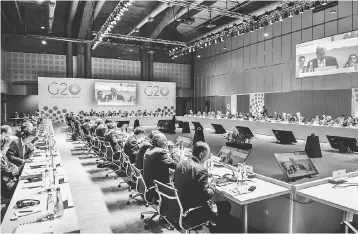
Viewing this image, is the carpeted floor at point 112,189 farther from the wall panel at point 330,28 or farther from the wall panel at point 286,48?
the wall panel at point 286,48

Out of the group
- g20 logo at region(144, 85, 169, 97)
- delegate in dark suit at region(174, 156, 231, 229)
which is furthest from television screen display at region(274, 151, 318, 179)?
g20 logo at region(144, 85, 169, 97)

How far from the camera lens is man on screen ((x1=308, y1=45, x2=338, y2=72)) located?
12.4 metres

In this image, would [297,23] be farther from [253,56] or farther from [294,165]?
[294,165]

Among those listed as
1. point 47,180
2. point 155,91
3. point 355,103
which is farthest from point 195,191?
point 155,91

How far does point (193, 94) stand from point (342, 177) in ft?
66.5

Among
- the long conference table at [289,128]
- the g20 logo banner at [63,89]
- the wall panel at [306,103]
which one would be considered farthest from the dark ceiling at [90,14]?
the long conference table at [289,128]

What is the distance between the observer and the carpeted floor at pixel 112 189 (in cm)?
372

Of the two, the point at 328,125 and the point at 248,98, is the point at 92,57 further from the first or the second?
the point at 328,125

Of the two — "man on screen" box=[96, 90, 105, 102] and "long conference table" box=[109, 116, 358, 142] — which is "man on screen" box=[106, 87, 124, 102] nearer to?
"man on screen" box=[96, 90, 105, 102]

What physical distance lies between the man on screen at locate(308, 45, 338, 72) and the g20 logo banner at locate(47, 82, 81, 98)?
46.6 ft

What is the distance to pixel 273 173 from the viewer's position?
17.2 ft

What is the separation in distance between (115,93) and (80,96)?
240 centimetres

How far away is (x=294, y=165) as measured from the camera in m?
3.63

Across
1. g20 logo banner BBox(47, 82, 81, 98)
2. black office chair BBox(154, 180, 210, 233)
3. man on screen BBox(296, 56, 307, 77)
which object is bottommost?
black office chair BBox(154, 180, 210, 233)
